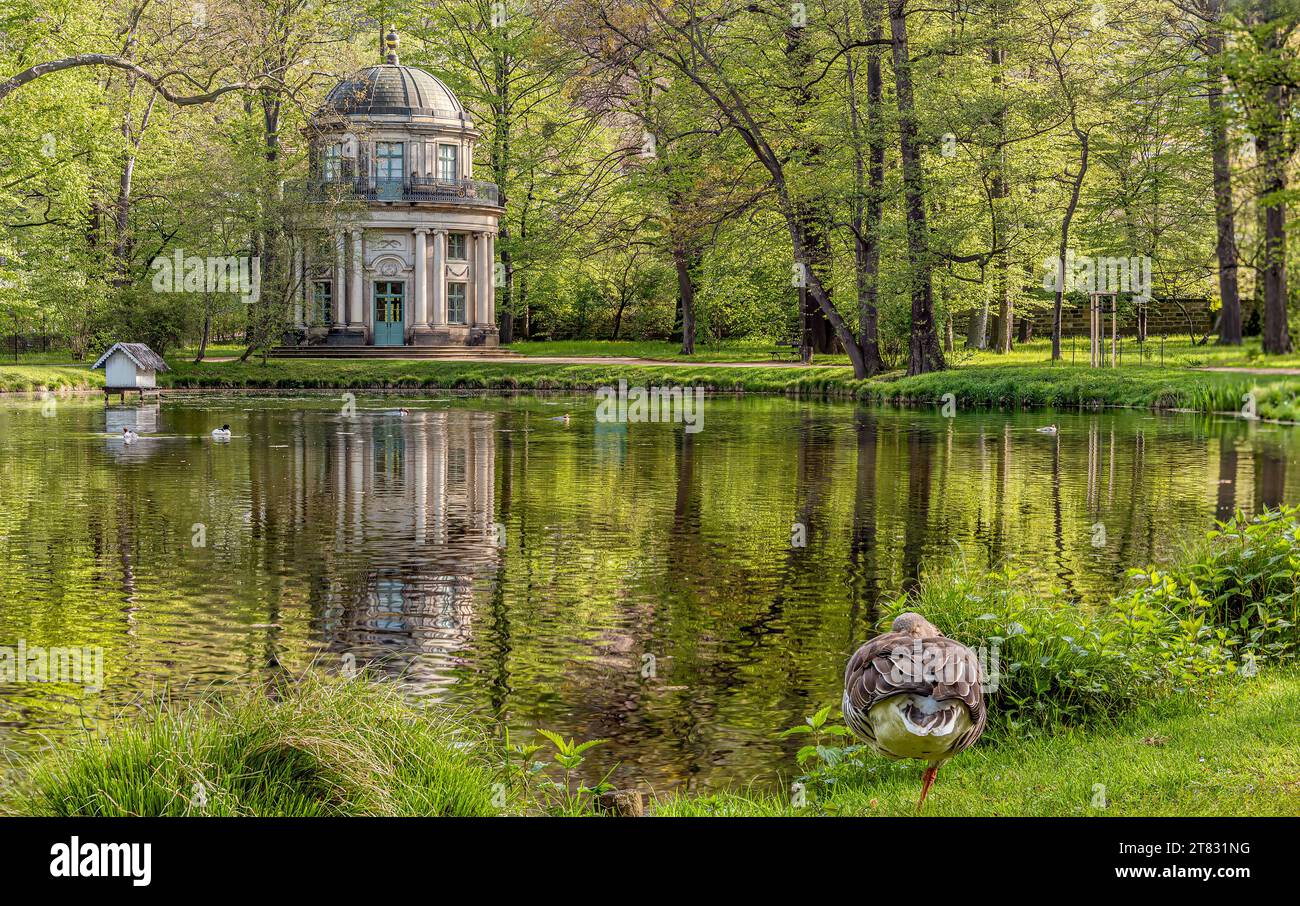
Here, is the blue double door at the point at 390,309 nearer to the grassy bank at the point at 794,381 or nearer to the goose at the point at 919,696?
the grassy bank at the point at 794,381

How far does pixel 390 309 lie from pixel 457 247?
4.78 meters

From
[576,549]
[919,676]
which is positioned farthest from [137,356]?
[919,676]

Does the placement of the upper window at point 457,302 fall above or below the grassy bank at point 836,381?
above

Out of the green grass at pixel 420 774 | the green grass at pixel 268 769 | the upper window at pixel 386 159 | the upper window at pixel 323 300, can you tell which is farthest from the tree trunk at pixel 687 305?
the green grass at pixel 268 769

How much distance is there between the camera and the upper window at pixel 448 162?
7388cm

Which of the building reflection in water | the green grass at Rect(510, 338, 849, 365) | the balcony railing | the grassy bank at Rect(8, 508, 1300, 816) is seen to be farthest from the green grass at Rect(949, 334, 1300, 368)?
the grassy bank at Rect(8, 508, 1300, 816)

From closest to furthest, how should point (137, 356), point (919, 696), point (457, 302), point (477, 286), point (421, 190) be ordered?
1. point (919, 696)
2. point (137, 356)
3. point (421, 190)
4. point (477, 286)
5. point (457, 302)

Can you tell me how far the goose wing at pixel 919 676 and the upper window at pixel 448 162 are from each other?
227 feet

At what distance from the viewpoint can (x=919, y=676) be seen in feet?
23.1

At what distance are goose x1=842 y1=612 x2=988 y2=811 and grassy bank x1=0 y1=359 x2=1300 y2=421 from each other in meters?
31.3

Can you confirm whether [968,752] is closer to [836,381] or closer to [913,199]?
[913,199]

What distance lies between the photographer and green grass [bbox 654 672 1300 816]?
743 centimetres
